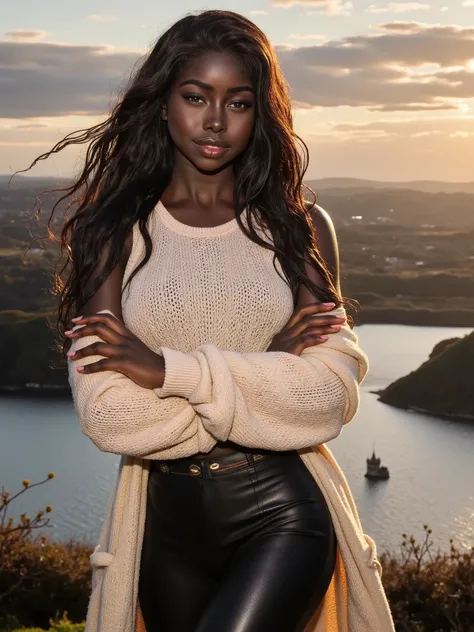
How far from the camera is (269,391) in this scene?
10.1 ft

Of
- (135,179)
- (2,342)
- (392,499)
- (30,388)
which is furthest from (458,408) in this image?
(135,179)

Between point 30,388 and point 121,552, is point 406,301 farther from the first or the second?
point 121,552

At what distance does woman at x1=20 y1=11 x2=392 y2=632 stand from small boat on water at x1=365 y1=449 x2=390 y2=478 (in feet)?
57.4

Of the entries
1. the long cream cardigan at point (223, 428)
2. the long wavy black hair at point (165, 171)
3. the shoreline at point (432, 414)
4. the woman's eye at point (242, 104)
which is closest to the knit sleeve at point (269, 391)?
the long cream cardigan at point (223, 428)

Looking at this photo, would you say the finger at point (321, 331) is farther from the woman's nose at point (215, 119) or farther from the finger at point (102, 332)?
the woman's nose at point (215, 119)

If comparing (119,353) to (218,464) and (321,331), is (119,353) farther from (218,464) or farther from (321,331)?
(321,331)

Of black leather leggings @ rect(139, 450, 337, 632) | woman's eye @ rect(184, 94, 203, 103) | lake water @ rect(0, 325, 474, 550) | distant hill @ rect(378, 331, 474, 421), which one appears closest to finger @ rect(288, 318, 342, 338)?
black leather leggings @ rect(139, 450, 337, 632)

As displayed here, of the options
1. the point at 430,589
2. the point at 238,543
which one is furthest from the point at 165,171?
the point at 430,589

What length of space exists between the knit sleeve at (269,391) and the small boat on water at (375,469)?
1766cm

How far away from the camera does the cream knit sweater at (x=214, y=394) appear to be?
3008mm

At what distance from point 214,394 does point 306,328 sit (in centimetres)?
44

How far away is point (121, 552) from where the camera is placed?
126 inches

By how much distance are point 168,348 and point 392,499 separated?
16.3m

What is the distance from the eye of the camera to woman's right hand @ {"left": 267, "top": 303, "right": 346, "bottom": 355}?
128 inches
